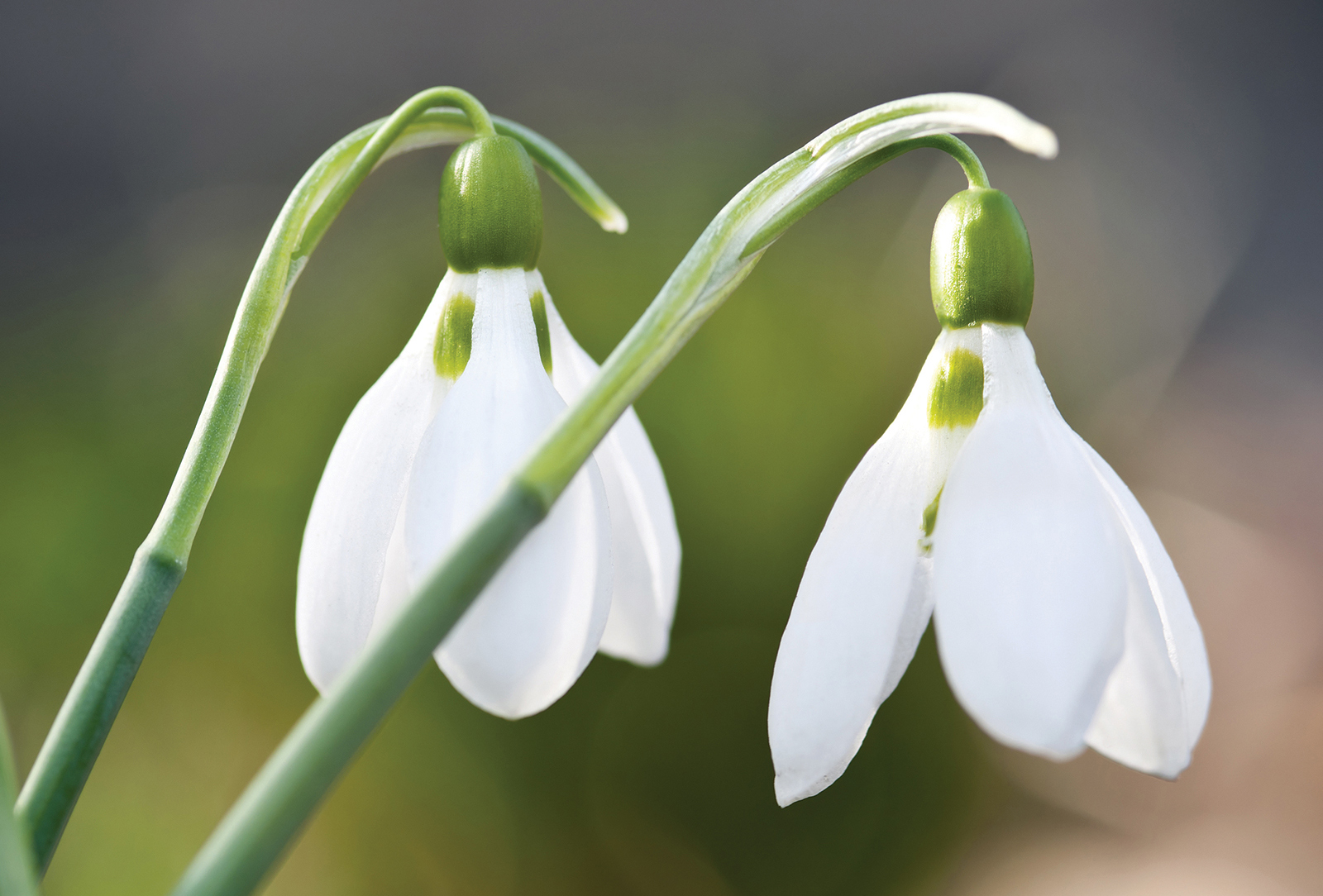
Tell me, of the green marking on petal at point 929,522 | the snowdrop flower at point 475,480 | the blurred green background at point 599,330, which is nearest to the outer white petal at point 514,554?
the snowdrop flower at point 475,480

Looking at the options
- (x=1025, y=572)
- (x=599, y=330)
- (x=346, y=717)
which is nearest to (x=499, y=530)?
(x=346, y=717)

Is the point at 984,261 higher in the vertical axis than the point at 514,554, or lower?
higher

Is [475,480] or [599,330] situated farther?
[599,330]

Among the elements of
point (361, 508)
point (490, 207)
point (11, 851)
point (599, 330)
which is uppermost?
point (599, 330)

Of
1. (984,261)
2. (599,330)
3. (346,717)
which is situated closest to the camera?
(346,717)

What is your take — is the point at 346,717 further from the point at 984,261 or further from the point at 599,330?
the point at 599,330

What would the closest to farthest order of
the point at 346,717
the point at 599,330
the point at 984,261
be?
the point at 346,717
the point at 984,261
the point at 599,330

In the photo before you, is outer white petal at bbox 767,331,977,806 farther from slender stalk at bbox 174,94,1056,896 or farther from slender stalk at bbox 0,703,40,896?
slender stalk at bbox 0,703,40,896

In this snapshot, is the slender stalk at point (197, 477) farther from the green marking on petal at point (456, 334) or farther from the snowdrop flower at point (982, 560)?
the snowdrop flower at point (982, 560)
